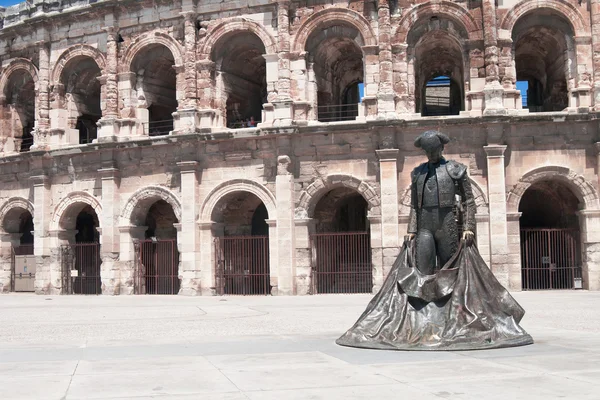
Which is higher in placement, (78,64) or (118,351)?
(78,64)

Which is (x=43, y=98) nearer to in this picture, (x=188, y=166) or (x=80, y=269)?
(x=80, y=269)

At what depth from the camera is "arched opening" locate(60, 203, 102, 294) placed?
925 inches

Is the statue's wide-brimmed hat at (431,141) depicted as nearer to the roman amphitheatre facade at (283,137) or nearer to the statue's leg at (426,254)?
the statue's leg at (426,254)

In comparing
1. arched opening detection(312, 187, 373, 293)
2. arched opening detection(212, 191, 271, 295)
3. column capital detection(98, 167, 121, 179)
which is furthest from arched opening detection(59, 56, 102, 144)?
arched opening detection(312, 187, 373, 293)

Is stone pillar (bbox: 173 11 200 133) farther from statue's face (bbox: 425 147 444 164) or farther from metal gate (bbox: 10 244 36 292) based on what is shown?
statue's face (bbox: 425 147 444 164)

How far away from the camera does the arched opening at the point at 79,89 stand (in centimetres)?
2398

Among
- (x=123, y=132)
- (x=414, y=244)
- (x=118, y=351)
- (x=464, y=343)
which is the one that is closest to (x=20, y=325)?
(x=118, y=351)

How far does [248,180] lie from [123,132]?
14.6 feet

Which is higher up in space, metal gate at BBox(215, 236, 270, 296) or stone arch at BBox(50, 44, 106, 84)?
stone arch at BBox(50, 44, 106, 84)

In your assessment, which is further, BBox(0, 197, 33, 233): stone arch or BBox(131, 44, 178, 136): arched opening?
BBox(0, 197, 33, 233): stone arch

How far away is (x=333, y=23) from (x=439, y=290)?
46.1 feet

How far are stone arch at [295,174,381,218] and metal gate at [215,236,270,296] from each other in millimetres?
1734

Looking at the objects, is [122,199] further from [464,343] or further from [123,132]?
[464,343]

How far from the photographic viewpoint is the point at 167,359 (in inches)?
291
